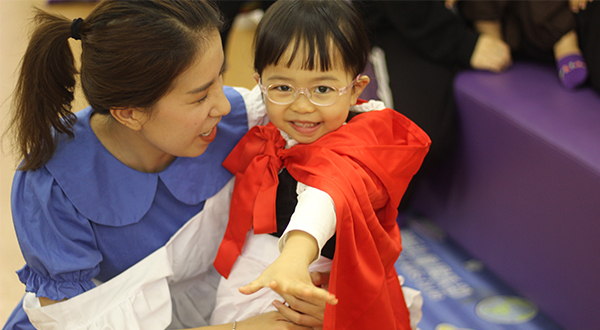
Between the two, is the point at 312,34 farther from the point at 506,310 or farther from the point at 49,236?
the point at 506,310

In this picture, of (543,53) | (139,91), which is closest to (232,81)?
(543,53)

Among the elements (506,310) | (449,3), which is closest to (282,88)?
(506,310)

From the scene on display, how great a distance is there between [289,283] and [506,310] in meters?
1.39

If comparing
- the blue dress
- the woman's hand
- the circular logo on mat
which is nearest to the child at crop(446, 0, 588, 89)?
the woman's hand

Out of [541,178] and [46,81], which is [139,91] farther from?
[541,178]

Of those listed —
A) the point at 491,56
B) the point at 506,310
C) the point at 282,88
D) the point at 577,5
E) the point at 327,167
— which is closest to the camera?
the point at 327,167

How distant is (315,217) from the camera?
859mm

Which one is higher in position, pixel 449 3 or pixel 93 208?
pixel 449 3

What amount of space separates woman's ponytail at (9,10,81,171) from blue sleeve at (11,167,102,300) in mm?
49

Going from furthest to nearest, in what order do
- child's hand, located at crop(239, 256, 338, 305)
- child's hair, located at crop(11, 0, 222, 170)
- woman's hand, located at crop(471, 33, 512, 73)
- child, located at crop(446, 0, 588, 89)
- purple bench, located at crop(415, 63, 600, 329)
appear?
1. woman's hand, located at crop(471, 33, 512, 73)
2. child, located at crop(446, 0, 588, 89)
3. purple bench, located at crop(415, 63, 600, 329)
4. child's hair, located at crop(11, 0, 222, 170)
5. child's hand, located at crop(239, 256, 338, 305)

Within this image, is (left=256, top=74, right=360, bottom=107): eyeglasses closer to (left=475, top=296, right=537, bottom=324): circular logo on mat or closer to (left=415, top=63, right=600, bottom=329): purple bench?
(left=415, top=63, right=600, bottom=329): purple bench

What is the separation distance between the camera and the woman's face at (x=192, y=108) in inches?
39.8

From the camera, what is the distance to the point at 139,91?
3.23ft

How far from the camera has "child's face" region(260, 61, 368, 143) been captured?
104cm
